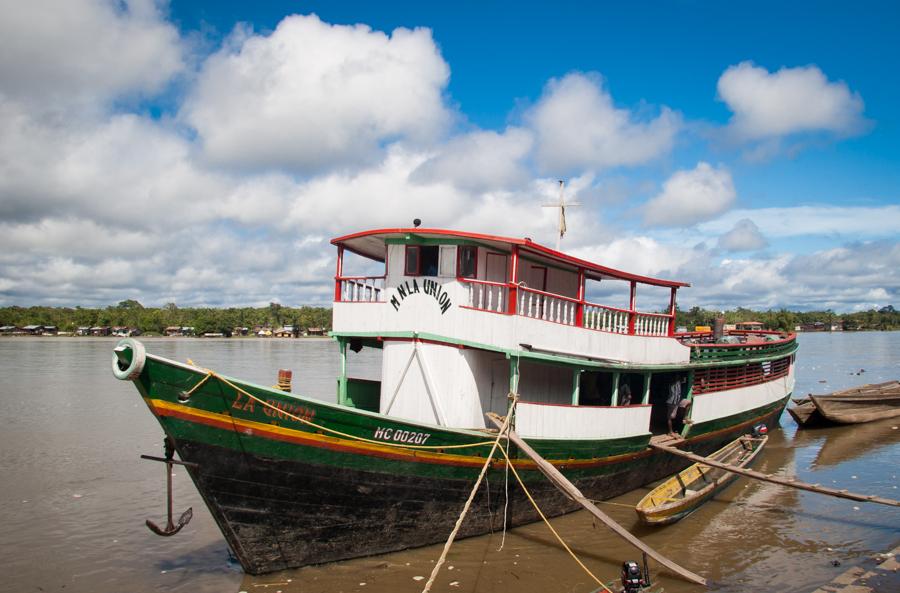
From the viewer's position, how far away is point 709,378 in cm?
1434

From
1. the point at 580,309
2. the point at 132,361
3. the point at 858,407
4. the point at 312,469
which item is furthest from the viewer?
the point at 858,407

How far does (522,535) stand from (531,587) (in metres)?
1.49

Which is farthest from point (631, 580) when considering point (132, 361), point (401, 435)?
point (132, 361)

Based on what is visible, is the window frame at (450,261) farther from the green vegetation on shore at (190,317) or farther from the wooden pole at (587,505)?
the green vegetation on shore at (190,317)

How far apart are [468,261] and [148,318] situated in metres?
94.2

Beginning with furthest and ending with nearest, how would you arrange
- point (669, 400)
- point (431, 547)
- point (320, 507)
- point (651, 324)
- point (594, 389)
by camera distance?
1. point (669, 400)
2. point (594, 389)
3. point (651, 324)
4. point (431, 547)
5. point (320, 507)

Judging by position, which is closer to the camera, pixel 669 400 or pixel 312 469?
pixel 312 469

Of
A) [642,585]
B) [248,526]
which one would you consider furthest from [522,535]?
[248,526]

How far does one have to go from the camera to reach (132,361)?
657 centimetres

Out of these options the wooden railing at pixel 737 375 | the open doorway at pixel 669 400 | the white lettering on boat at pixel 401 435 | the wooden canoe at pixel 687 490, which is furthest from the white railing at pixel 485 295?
the wooden railing at pixel 737 375

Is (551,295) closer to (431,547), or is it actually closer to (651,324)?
(651,324)

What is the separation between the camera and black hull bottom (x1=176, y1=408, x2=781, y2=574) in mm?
7496

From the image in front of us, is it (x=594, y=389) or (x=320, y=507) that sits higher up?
(x=594, y=389)

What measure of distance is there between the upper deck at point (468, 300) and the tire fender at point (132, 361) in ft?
13.4
